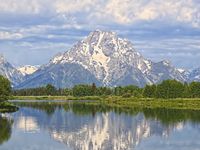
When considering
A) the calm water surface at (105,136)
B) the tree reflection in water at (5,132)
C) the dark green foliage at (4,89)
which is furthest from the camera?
the dark green foliage at (4,89)

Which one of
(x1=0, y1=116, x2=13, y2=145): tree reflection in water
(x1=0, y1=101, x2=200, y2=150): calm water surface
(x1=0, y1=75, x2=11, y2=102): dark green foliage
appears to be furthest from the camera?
(x1=0, y1=75, x2=11, y2=102): dark green foliage

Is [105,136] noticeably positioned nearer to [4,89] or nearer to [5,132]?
[5,132]

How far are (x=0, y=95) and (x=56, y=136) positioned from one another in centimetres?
5660

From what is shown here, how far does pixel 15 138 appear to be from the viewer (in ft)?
244

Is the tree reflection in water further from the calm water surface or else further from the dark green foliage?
the dark green foliage

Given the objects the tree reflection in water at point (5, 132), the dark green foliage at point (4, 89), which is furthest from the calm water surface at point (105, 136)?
the dark green foliage at point (4, 89)

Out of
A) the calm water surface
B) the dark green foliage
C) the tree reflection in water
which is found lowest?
the calm water surface

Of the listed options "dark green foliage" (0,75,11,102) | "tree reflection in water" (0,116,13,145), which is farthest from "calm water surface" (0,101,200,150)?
"dark green foliage" (0,75,11,102)

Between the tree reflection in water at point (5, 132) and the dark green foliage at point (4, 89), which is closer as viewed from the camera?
the tree reflection in water at point (5, 132)

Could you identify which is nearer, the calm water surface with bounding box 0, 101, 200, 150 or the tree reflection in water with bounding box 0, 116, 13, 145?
the calm water surface with bounding box 0, 101, 200, 150

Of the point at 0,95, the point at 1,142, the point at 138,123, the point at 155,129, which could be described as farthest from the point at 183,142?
the point at 0,95

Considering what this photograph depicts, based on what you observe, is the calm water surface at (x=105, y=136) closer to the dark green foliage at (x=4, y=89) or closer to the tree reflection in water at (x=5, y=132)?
the tree reflection in water at (x=5, y=132)

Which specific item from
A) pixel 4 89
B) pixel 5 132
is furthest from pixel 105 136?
pixel 4 89

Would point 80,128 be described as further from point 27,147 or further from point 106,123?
point 27,147
